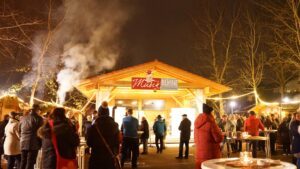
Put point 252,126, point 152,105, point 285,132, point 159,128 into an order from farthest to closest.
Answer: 1. point 152,105
2. point 159,128
3. point 285,132
4. point 252,126

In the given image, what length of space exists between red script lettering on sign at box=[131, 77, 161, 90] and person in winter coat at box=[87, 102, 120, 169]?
9786mm

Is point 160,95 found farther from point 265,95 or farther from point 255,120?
point 265,95

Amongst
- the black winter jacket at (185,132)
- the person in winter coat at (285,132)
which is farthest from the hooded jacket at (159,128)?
A: the person in winter coat at (285,132)

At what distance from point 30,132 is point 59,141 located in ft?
10.2

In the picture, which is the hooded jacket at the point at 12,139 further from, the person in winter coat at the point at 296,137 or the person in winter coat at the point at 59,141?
the person in winter coat at the point at 296,137

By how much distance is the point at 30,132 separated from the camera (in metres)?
8.00

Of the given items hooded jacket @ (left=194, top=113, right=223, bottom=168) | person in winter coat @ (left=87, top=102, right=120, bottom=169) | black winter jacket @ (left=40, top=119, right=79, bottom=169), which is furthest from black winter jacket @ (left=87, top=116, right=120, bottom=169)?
hooded jacket @ (left=194, top=113, right=223, bottom=168)

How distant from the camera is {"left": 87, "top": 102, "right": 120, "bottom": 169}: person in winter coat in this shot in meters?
5.32

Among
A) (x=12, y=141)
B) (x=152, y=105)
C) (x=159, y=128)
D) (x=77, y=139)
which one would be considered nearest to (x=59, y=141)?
(x=77, y=139)

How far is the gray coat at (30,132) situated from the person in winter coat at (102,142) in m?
3.14

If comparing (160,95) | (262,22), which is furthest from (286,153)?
(262,22)

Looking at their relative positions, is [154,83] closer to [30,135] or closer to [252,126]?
[252,126]

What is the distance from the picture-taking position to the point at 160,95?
2238cm

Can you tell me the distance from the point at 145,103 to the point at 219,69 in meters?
9.36
